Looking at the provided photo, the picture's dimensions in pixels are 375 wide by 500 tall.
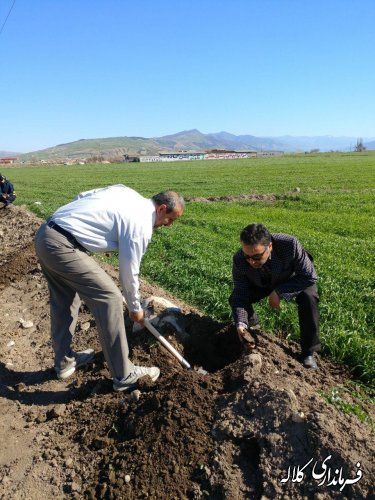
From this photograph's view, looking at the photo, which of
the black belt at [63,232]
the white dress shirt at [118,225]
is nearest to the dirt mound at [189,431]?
the white dress shirt at [118,225]

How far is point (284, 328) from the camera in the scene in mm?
5387

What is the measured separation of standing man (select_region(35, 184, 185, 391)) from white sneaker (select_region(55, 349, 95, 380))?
0.89 m

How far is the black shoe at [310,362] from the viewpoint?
14.5 feet

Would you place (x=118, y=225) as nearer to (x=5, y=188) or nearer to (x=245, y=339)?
(x=245, y=339)

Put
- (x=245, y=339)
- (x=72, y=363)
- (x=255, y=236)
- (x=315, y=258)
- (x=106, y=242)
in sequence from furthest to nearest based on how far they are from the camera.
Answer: (x=315, y=258) < (x=72, y=363) < (x=245, y=339) < (x=255, y=236) < (x=106, y=242)

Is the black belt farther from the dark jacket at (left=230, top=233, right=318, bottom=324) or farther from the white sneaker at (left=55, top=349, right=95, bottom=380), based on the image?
the dark jacket at (left=230, top=233, right=318, bottom=324)

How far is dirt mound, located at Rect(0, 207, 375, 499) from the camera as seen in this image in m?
2.96

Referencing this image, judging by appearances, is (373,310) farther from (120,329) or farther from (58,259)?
(58,259)

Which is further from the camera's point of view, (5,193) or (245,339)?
(5,193)

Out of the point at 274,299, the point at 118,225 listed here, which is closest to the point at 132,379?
the point at 118,225

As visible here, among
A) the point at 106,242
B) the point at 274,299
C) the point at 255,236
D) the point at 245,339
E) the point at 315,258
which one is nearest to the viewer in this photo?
the point at 106,242

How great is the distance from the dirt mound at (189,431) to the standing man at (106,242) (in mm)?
651

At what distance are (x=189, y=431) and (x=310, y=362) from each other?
5.43 ft

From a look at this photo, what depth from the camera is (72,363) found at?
4.69 meters
